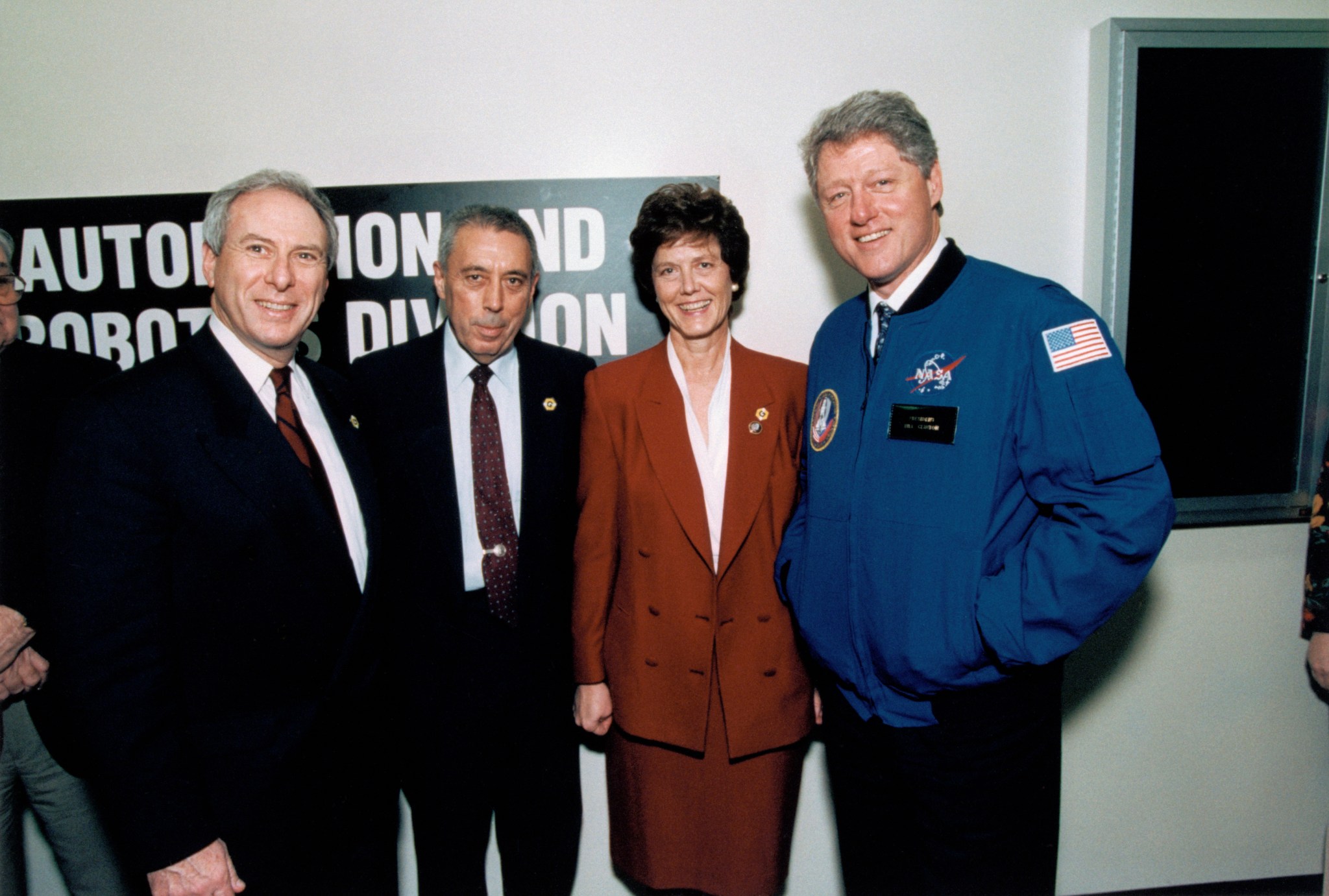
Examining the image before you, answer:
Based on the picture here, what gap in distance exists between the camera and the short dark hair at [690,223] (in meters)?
1.80

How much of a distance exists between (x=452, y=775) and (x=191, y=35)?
2511mm

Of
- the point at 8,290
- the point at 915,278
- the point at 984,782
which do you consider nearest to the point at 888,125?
the point at 915,278

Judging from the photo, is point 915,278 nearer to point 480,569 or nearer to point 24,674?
point 480,569

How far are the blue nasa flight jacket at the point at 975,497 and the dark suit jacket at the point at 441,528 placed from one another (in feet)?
2.43

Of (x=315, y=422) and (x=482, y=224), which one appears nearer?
(x=315, y=422)

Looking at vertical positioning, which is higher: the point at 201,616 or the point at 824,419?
the point at 824,419

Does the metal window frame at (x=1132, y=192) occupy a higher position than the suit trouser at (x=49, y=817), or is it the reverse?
the metal window frame at (x=1132, y=192)

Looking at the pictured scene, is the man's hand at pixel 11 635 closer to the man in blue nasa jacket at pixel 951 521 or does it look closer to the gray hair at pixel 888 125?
the man in blue nasa jacket at pixel 951 521

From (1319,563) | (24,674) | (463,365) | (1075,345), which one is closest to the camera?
(1075,345)

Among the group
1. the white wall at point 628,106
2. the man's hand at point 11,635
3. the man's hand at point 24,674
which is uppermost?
the white wall at point 628,106

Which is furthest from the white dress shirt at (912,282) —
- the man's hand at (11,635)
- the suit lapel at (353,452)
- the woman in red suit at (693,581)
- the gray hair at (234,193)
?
the man's hand at (11,635)

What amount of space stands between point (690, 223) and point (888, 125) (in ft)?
1.92

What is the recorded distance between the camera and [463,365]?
1851 mm

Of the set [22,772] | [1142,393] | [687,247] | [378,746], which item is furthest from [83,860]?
[1142,393]
